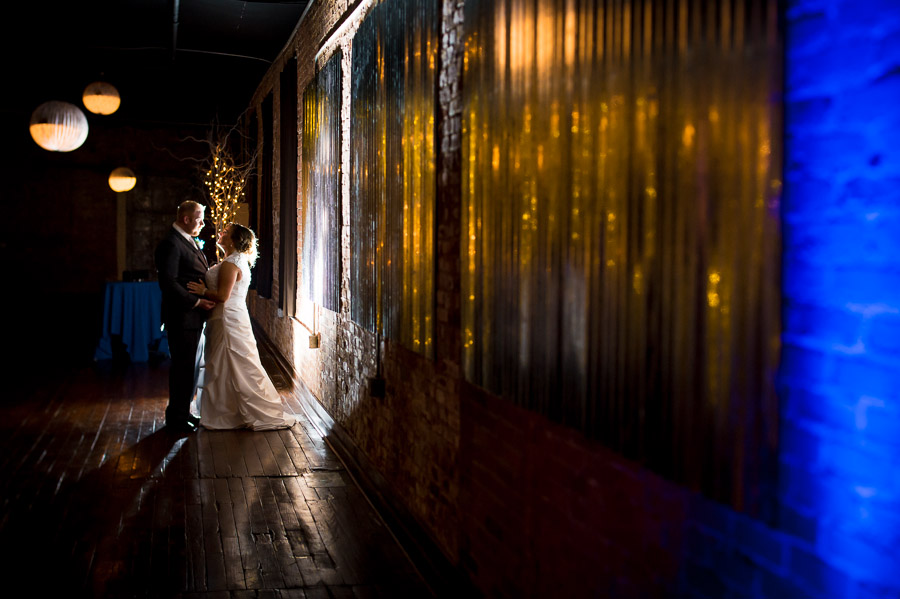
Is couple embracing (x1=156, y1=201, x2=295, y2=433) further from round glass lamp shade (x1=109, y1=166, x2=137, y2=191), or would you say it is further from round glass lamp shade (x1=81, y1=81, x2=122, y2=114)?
round glass lamp shade (x1=109, y1=166, x2=137, y2=191)

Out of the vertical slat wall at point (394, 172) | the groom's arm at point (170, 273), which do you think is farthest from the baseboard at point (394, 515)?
the groom's arm at point (170, 273)

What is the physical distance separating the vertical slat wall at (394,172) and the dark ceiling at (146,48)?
334 cm

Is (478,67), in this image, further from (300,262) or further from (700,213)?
(300,262)

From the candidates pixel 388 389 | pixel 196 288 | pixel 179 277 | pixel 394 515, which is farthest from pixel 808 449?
pixel 179 277

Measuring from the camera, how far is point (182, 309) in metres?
5.98

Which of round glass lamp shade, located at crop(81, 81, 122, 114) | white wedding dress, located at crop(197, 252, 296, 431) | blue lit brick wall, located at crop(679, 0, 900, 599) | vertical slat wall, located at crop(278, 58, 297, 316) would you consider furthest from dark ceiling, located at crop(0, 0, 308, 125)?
blue lit brick wall, located at crop(679, 0, 900, 599)

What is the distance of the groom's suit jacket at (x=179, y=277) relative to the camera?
19.4 ft

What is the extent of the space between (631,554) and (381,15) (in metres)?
3.30

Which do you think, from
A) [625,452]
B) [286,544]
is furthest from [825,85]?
[286,544]

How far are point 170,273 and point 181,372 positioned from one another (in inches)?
29.9

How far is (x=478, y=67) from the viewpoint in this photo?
295 cm

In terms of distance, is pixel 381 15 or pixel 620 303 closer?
pixel 620 303

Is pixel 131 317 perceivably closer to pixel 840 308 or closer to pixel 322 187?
pixel 322 187

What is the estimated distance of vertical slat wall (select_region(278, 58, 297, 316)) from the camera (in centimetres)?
801
